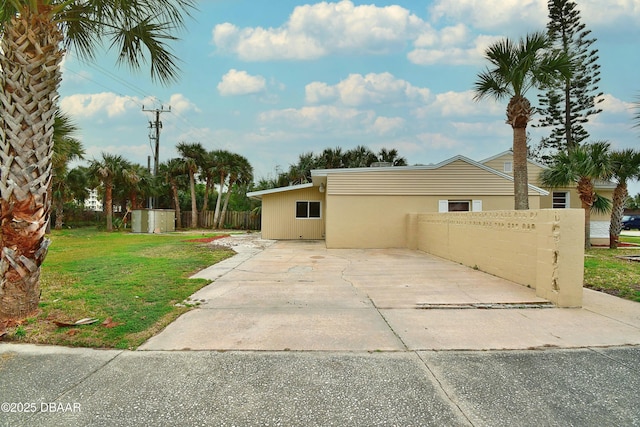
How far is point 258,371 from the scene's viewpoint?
3.01 metres

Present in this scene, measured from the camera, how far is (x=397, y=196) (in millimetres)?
14133

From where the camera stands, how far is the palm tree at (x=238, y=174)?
1106 inches

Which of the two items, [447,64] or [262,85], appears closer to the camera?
[447,64]

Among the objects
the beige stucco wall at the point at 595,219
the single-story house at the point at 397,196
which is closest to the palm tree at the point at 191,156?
the single-story house at the point at 397,196

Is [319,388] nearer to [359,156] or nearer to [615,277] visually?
[615,277]

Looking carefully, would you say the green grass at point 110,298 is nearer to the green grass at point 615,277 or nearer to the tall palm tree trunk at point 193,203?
the green grass at point 615,277

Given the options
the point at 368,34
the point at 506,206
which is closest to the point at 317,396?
the point at 368,34

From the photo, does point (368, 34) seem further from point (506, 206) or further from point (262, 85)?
point (506, 206)

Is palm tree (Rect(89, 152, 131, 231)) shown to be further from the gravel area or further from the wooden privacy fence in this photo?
the gravel area

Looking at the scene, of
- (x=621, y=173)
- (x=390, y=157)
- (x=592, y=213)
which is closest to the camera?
(x=621, y=173)

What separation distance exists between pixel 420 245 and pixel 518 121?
550 cm

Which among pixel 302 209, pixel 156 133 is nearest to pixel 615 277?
pixel 302 209

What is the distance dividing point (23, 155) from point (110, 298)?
2484 mm

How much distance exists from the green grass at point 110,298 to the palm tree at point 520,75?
10090mm
